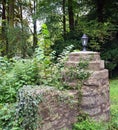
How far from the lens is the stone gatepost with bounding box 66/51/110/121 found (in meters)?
4.42

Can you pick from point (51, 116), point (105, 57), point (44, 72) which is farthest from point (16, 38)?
point (51, 116)

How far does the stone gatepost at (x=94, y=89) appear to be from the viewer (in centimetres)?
442

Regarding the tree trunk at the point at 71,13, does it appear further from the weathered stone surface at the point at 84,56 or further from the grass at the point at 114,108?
the weathered stone surface at the point at 84,56

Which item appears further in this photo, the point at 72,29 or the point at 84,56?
the point at 72,29

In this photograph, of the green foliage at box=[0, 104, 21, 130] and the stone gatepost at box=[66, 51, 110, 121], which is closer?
the green foliage at box=[0, 104, 21, 130]

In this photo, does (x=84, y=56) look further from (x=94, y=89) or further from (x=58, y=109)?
(x=58, y=109)

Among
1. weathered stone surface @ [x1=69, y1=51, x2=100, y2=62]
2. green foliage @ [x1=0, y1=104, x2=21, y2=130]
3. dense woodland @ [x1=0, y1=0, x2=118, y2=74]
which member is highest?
dense woodland @ [x1=0, y1=0, x2=118, y2=74]

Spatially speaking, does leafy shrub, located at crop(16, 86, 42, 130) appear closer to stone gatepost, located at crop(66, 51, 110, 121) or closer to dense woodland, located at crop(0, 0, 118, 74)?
stone gatepost, located at crop(66, 51, 110, 121)

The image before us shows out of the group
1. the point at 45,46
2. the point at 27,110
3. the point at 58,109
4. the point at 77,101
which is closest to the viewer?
the point at 27,110

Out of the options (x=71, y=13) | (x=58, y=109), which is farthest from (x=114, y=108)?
(x=71, y=13)

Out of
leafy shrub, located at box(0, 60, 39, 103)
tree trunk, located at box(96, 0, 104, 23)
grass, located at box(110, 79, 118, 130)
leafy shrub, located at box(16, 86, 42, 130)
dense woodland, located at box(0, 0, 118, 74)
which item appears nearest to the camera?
leafy shrub, located at box(16, 86, 42, 130)

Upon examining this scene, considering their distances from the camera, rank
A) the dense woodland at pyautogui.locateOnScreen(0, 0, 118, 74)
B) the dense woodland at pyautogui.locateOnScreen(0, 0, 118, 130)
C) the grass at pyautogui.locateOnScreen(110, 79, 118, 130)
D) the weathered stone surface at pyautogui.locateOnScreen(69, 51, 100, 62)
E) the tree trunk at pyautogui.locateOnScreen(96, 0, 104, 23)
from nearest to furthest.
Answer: the dense woodland at pyautogui.locateOnScreen(0, 0, 118, 130), the weathered stone surface at pyautogui.locateOnScreen(69, 51, 100, 62), the grass at pyautogui.locateOnScreen(110, 79, 118, 130), the dense woodland at pyautogui.locateOnScreen(0, 0, 118, 74), the tree trunk at pyautogui.locateOnScreen(96, 0, 104, 23)

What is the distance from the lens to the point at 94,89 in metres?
4.43

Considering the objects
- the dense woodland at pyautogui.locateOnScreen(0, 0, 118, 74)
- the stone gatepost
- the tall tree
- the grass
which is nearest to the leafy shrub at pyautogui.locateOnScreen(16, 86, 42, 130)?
the stone gatepost
